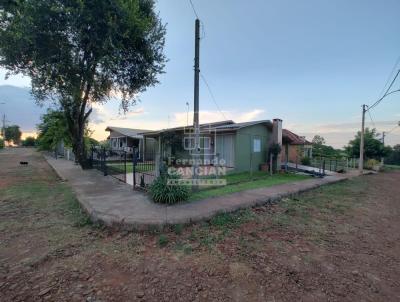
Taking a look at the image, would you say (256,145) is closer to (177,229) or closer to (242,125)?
(242,125)

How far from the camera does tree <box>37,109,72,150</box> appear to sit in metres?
14.7

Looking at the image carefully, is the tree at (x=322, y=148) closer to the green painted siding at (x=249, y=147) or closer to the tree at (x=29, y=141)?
the green painted siding at (x=249, y=147)

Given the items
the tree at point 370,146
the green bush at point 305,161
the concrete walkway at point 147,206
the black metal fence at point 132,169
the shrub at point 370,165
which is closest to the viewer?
the concrete walkway at point 147,206

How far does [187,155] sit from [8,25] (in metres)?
10.4

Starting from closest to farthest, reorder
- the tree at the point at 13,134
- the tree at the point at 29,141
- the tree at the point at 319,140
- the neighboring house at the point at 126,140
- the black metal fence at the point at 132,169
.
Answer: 1. the black metal fence at the point at 132,169
2. the neighboring house at the point at 126,140
3. the tree at the point at 319,140
4. the tree at the point at 13,134
5. the tree at the point at 29,141

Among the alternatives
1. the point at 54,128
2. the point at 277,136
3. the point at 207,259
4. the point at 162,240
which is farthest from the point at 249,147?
the point at 54,128

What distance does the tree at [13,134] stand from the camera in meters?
60.8

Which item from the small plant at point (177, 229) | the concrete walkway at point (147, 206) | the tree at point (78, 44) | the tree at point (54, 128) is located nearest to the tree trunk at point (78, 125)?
the tree at point (78, 44)

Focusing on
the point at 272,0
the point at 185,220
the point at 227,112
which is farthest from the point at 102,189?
the point at 227,112

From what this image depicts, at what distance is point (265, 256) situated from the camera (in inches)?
131

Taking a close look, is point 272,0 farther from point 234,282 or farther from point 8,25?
point 234,282

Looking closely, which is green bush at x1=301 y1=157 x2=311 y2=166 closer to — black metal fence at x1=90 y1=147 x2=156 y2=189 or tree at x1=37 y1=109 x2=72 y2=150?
black metal fence at x1=90 y1=147 x2=156 y2=189

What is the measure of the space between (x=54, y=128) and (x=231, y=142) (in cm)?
1723

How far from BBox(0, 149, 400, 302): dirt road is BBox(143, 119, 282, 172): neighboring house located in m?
6.89
